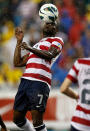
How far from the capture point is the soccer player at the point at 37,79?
7.14 m

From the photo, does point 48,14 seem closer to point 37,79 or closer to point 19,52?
point 19,52

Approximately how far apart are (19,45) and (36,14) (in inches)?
298

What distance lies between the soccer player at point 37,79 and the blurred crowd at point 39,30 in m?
4.68

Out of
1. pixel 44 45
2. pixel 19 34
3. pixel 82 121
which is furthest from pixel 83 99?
pixel 19 34

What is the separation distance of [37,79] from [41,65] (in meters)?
0.20

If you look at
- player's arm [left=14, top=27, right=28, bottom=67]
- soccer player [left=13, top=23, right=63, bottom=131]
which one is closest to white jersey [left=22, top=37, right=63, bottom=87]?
soccer player [left=13, top=23, right=63, bottom=131]

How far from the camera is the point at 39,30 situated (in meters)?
13.9

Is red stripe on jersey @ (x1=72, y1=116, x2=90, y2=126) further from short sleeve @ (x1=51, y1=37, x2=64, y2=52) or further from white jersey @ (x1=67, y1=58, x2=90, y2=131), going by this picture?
short sleeve @ (x1=51, y1=37, x2=64, y2=52)

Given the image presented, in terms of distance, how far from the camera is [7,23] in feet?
48.2

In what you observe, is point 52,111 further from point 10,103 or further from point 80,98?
point 80,98

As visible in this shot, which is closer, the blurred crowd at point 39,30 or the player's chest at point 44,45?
the player's chest at point 44,45

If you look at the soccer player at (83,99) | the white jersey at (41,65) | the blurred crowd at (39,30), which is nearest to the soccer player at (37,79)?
the white jersey at (41,65)

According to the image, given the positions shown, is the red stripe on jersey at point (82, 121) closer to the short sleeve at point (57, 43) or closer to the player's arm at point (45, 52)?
the player's arm at point (45, 52)

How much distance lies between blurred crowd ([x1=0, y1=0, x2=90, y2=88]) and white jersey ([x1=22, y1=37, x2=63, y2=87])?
470 centimetres
